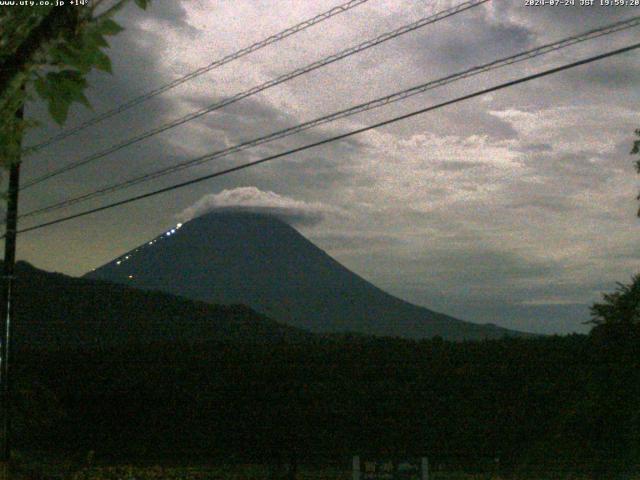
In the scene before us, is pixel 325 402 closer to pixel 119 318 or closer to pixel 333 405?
pixel 333 405

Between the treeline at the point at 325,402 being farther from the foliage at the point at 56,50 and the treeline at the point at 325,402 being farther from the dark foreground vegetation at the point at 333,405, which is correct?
the foliage at the point at 56,50

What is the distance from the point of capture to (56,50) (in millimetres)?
3336

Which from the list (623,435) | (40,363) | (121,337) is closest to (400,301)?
(121,337)

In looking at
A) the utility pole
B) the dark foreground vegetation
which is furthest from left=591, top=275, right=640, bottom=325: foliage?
the utility pole

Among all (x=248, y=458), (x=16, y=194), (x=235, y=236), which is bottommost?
(x=248, y=458)

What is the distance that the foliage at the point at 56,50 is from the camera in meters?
3.29

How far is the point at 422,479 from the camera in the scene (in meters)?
11.2

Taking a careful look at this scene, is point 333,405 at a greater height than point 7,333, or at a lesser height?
lesser

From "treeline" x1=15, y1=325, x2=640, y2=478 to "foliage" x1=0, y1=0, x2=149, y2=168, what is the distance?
15.8 metres

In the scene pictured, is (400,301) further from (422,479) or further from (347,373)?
(422,479)

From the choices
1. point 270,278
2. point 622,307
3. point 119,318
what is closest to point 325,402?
point 622,307

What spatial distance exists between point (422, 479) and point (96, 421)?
17112 mm

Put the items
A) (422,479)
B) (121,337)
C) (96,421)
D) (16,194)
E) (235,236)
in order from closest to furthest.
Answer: (422,479) < (16,194) < (96,421) < (121,337) < (235,236)

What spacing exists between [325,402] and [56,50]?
2025 centimetres
